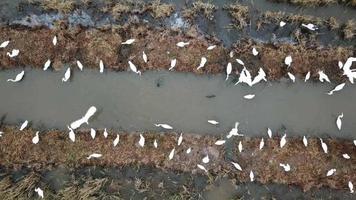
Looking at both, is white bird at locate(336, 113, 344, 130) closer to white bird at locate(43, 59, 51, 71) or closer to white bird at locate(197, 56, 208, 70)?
white bird at locate(197, 56, 208, 70)

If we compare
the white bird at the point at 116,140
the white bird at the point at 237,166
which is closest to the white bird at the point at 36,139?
the white bird at the point at 116,140

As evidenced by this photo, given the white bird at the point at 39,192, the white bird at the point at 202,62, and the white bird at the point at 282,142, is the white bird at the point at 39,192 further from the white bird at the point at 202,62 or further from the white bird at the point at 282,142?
the white bird at the point at 282,142

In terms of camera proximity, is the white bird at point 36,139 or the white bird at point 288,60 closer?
the white bird at point 288,60

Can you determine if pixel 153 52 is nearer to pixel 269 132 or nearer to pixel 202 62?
pixel 202 62

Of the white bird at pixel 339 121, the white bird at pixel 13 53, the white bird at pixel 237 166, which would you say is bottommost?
the white bird at pixel 237 166

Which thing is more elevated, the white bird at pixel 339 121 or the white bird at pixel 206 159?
the white bird at pixel 339 121

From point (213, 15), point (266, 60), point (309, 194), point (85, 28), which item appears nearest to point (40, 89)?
point (85, 28)
